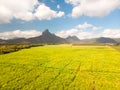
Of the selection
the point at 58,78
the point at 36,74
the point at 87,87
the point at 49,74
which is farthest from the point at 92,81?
the point at 36,74

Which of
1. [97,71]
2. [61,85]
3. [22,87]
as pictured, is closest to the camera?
[22,87]

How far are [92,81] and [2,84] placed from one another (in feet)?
57.4

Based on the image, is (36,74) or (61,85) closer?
(61,85)

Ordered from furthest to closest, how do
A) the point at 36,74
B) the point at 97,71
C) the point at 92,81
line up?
the point at 97,71 < the point at 36,74 < the point at 92,81

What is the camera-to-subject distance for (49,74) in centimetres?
3803

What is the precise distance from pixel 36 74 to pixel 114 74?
61.0 feet

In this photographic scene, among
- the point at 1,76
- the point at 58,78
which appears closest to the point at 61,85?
the point at 58,78

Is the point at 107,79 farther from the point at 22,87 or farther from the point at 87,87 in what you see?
the point at 22,87

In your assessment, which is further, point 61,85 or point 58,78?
point 58,78

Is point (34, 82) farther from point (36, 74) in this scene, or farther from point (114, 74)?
point (114, 74)

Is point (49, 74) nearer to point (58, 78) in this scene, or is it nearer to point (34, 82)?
point (58, 78)

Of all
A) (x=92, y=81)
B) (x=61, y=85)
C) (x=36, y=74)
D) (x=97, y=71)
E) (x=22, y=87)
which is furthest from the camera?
(x=97, y=71)

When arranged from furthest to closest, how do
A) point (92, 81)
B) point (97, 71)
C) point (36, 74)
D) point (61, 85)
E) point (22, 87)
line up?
point (97, 71), point (36, 74), point (92, 81), point (61, 85), point (22, 87)

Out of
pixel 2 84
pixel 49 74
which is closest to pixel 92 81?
pixel 49 74
